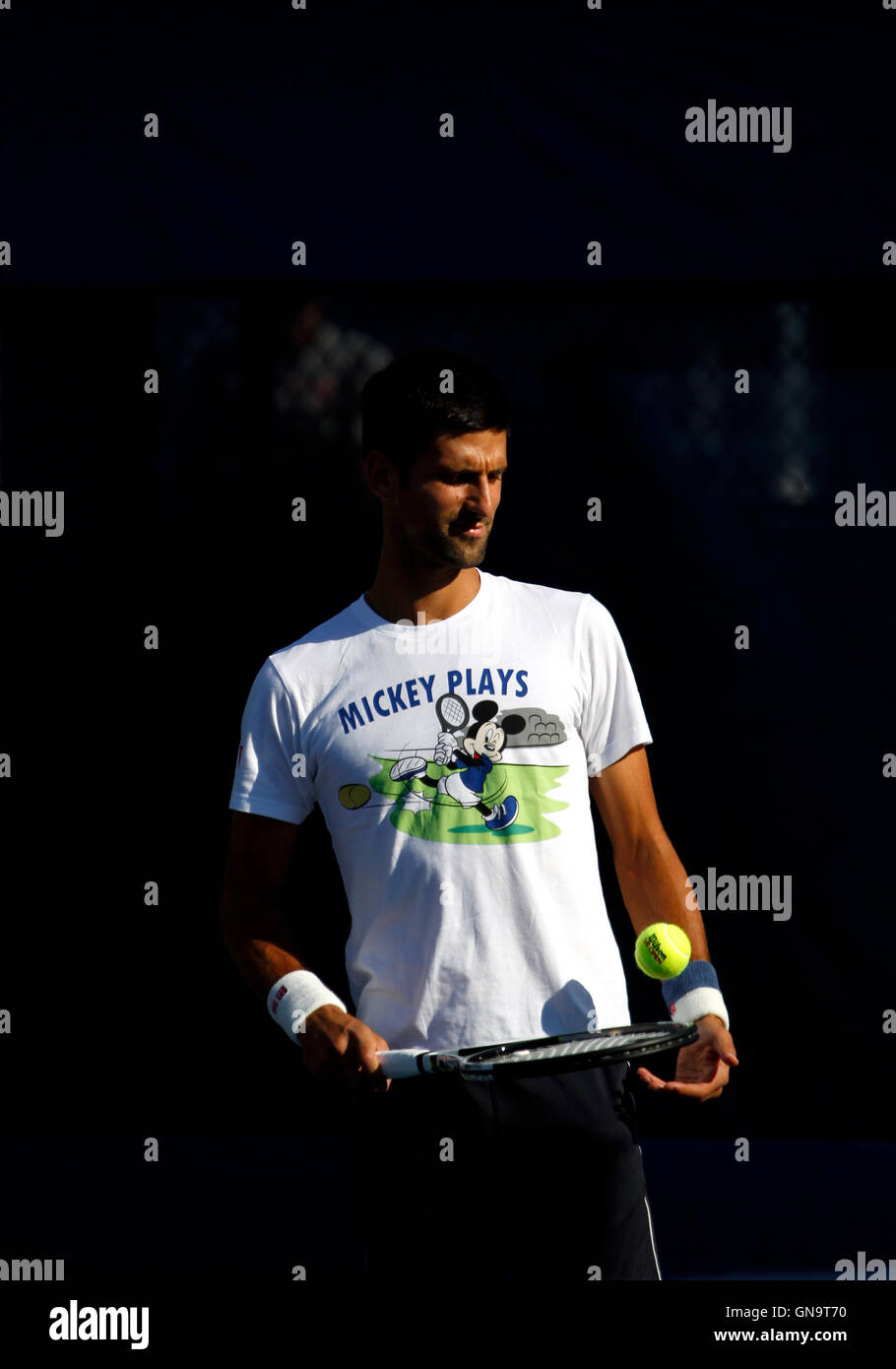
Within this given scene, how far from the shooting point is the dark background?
371 centimetres

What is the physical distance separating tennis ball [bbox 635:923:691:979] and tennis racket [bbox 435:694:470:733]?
23.0 inches

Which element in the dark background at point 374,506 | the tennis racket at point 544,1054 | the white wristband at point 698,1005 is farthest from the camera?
the dark background at point 374,506

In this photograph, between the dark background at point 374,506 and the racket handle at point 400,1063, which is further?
the dark background at point 374,506

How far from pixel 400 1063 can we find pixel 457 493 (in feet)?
3.88

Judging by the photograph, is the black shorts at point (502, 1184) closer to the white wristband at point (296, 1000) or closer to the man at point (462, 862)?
the man at point (462, 862)

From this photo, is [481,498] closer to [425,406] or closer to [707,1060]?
[425,406]

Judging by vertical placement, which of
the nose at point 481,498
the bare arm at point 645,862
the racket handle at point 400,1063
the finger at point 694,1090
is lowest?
the finger at point 694,1090

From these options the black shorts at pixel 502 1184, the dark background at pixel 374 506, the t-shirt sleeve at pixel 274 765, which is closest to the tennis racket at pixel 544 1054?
the black shorts at pixel 502 1184

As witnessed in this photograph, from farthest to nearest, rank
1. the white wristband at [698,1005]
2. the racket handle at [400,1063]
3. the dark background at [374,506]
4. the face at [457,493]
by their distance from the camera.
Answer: the dark background at [374,506] < the face at [457,493] < the white wristband at [698,1005] < the racket handle at [400,1063]

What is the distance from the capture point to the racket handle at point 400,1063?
2715 millimetres

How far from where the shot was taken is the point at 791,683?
3787mm

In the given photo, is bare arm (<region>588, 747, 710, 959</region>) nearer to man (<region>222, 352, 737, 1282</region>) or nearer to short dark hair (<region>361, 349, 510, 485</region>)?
man (<region>222, 352, 737, 1282</region>)

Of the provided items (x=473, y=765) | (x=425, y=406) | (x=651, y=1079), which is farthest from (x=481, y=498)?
(x=651, y=1079)
